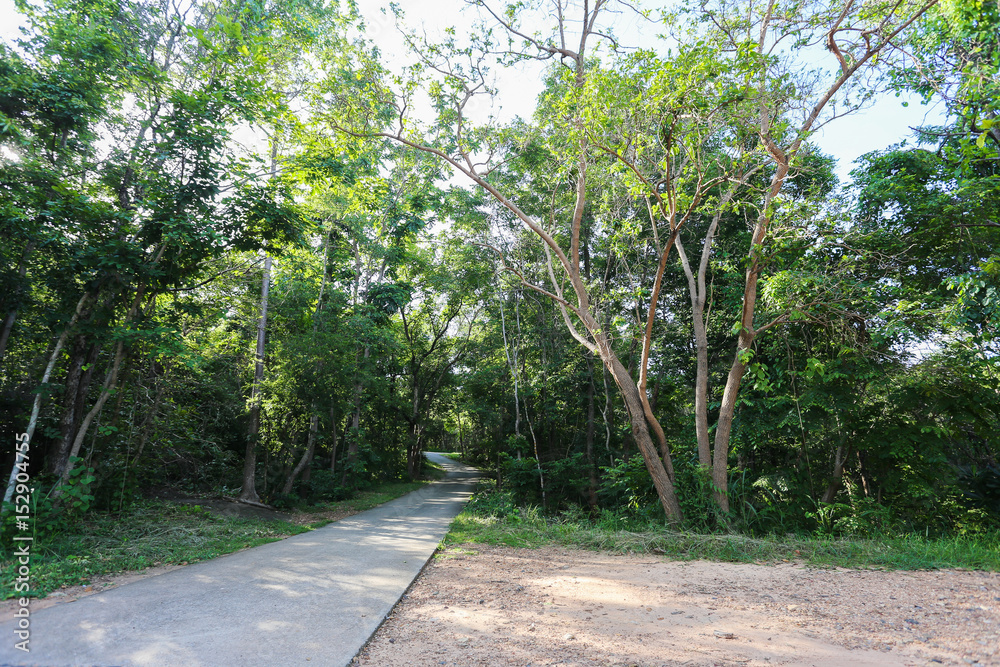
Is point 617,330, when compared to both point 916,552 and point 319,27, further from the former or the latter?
point 319,27

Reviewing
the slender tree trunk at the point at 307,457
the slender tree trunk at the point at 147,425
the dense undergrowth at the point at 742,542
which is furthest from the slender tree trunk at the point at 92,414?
the dense undergrowth at the point at 742,542

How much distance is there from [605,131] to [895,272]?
5.96 m

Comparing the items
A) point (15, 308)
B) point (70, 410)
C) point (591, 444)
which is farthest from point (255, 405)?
point (591, 444)

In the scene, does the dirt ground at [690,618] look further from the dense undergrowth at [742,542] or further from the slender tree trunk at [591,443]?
the slender tree trunk at [591,443]

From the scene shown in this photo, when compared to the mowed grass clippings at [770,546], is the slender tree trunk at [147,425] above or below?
above

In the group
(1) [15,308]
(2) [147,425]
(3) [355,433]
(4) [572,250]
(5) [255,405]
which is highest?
(4) [572,250]

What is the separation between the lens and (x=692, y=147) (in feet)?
21.0

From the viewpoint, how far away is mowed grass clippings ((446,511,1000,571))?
5836mm

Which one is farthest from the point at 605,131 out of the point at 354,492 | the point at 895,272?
the point at 354,492

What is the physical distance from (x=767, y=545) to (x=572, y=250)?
5.66m

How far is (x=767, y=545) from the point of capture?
262 inches

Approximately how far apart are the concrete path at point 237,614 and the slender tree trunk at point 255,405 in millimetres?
4460

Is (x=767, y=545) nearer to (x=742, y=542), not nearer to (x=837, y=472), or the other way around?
(x=742, y=542)

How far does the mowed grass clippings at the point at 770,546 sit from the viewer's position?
230 inches
